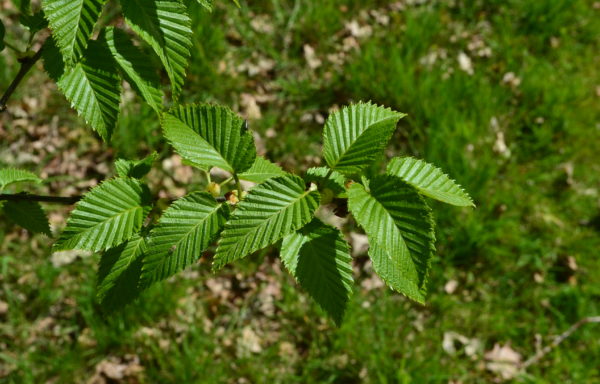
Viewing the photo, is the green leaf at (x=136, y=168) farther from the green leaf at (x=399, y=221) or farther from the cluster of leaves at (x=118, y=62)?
the green leaf at (x=399, y=221)

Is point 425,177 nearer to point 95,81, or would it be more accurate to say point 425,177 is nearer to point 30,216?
point 95,81

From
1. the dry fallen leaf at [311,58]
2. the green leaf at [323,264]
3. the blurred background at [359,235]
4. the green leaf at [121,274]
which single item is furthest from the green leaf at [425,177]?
the dry fallen leaf at [311,58]

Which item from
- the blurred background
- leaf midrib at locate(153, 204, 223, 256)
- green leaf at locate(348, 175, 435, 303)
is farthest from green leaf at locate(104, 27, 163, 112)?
the blurred background

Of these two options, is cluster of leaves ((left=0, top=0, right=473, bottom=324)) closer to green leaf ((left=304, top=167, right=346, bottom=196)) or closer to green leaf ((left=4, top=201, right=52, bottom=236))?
green leaf ((left=304, top=167, right=346, bottom=196))

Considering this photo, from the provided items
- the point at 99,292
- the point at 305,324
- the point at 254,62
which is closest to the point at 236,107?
the point at 254,62

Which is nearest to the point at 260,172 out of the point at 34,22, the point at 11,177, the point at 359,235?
the point at 34,22
